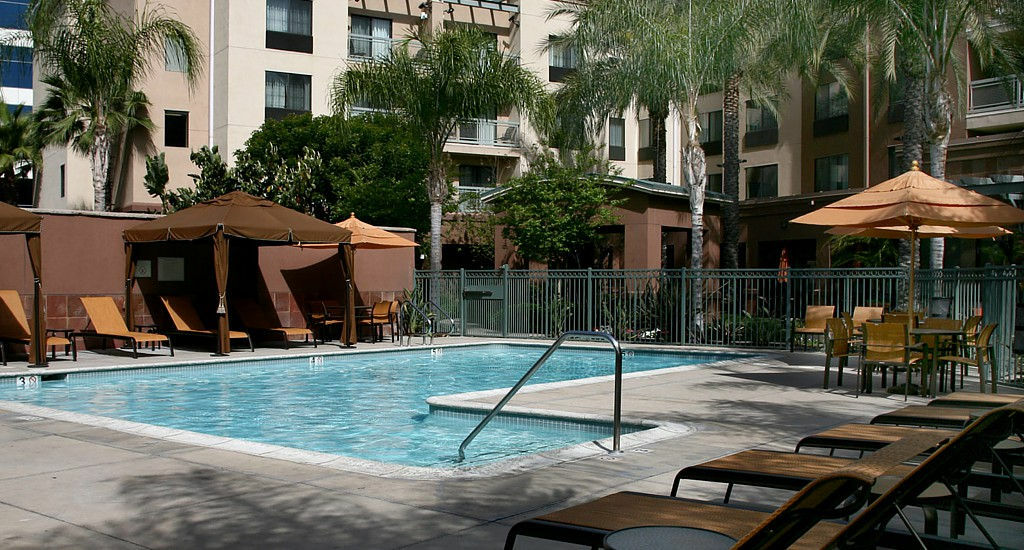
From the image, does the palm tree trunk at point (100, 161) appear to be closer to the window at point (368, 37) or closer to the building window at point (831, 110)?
the window at point (368, 37)

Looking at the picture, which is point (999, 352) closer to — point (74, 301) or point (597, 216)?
point (597, 216)

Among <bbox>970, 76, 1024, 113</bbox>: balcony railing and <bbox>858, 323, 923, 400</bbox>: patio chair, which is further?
<bbox>970, 76, 1024, 113</bbox>: balcony railing

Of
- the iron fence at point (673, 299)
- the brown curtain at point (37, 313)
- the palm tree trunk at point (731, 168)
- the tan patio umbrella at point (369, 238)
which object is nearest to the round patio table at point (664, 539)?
the iron fence at point (673, 299)

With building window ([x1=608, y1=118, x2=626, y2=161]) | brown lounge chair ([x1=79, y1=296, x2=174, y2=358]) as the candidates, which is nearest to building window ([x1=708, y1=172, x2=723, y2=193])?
building window ([x1=608, y1=118, x2=626, y2=161])

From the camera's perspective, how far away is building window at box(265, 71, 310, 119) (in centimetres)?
3616

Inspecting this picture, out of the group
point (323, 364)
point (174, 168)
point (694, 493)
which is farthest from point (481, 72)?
point (694, 493)

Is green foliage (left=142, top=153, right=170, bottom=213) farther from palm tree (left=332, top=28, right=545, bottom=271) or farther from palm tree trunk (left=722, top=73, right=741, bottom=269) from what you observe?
palm tree trunk (left=722, top=73, right=741, bottom=269)

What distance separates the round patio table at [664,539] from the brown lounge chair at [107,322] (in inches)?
600

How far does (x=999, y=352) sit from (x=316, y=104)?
29218 mm

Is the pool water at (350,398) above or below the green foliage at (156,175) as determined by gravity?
below

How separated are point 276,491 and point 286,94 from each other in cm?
3250

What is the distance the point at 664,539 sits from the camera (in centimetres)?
321

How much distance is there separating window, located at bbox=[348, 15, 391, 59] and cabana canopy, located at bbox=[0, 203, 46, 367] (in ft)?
84.0

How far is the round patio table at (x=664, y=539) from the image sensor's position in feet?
10.3
